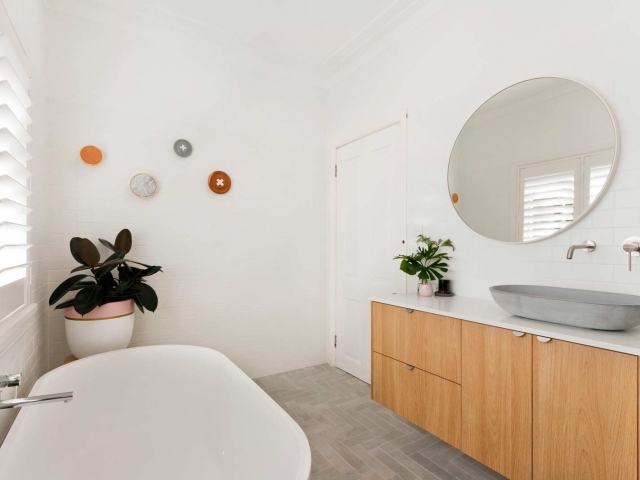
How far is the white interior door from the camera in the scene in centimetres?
268

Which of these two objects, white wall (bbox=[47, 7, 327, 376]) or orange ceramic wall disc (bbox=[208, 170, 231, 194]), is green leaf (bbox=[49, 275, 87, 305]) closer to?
white wall (bbox=[47, 7, 327, 376])

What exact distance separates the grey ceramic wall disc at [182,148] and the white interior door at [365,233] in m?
1.39

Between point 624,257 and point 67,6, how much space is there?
3604mm

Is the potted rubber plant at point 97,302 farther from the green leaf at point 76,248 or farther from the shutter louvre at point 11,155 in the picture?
the shutter louvre at point 11,155

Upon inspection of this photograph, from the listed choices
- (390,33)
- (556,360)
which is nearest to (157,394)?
(556,360)

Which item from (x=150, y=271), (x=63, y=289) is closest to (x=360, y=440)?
(x=150, y=271)

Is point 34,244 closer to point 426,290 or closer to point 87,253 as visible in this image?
point 87,253

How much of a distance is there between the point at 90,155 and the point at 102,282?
0.91m

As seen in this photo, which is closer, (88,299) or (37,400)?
(37,400)

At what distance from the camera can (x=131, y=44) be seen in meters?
2.51

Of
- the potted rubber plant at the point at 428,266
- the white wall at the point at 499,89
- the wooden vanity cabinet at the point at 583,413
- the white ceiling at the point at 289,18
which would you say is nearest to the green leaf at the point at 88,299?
the potted rubber plant at the point at 428,266

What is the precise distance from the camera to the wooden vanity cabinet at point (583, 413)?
44.1 inches

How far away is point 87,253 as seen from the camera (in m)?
2.06

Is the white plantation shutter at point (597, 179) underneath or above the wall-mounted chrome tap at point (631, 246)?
above
